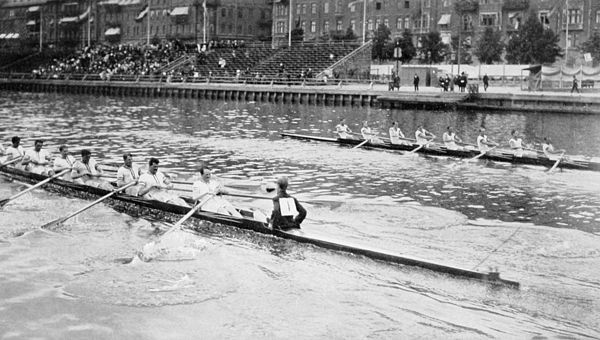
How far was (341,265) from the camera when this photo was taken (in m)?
17.9

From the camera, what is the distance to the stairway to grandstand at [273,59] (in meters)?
90.2

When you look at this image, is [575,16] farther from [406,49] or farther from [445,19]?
[406,49]

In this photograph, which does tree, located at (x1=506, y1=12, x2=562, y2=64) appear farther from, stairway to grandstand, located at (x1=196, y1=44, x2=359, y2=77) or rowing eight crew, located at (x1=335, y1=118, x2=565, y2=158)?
rowing eight crew, located at (x1=335, y1=118, x2=565, y2=158)

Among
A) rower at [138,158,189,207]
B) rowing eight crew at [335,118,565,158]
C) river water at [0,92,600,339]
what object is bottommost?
river water at [0,92,600,339]

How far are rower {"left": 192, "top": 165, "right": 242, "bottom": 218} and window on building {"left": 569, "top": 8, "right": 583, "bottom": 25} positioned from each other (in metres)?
81.0

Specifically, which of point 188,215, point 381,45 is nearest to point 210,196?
point 188,215

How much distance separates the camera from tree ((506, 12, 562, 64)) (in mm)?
84750

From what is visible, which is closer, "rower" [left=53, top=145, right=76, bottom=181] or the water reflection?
"rower" [left=53, top=145, right=76, bottom=181]

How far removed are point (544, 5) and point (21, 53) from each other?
304ft

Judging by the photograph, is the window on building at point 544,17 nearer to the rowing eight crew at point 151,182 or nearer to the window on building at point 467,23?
the window on building at point 467,23

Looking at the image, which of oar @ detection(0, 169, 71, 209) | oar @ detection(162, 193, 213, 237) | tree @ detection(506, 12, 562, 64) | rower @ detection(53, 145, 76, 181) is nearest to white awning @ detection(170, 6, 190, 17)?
tree @ detection(506, 12, 562, 64)

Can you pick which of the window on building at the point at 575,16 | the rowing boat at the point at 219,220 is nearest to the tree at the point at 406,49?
the window on building at the point at 575,16

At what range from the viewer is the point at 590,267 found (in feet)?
59.1

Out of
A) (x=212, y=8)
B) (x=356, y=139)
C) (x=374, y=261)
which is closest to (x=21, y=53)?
(x=212, y=8)
